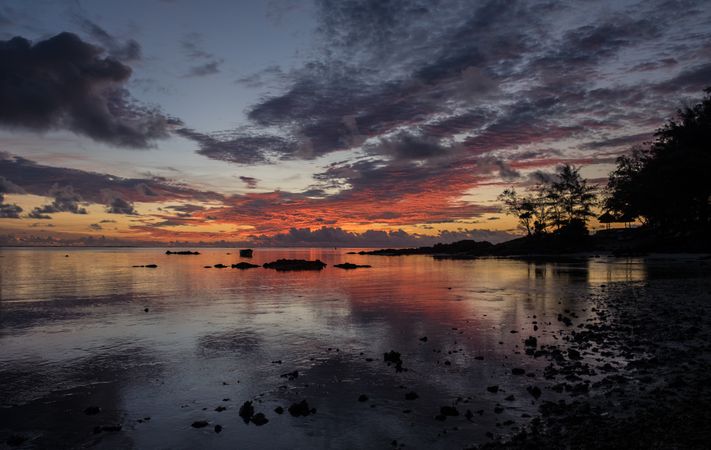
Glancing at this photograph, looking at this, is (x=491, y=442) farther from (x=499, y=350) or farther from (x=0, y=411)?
(x=0, y=411)

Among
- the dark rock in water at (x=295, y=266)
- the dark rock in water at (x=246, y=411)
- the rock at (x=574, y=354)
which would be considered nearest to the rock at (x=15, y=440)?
the dark rock in water at (x=246, y=411)

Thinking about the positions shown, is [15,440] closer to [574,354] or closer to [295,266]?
[574,354]

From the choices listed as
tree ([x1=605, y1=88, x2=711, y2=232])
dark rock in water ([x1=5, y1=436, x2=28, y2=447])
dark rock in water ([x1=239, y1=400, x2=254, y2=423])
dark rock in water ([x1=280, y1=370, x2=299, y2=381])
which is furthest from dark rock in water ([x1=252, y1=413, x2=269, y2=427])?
tree ([x1=605, y1=88, x2=711, y2=232])

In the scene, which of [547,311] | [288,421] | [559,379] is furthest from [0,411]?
[547,311]

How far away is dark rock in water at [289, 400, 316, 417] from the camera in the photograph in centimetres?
1261

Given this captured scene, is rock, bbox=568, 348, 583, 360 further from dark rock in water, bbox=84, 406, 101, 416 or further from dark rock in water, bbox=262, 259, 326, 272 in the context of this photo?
dark rock in water, bbox=262, 259, 326, 272

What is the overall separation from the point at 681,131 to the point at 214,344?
47757 millimetres

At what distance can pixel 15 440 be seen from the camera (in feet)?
36.5

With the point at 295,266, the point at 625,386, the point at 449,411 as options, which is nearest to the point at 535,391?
the point at 625,386

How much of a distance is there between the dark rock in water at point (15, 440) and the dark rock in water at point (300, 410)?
6775 millimetres

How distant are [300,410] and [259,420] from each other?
46.6 inches

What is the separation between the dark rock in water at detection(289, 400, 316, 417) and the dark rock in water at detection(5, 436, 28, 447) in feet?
22.2

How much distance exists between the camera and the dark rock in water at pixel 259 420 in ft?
39.6

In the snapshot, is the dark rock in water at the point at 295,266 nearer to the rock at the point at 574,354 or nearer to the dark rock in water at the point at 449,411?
the rock at the point at 574,354
